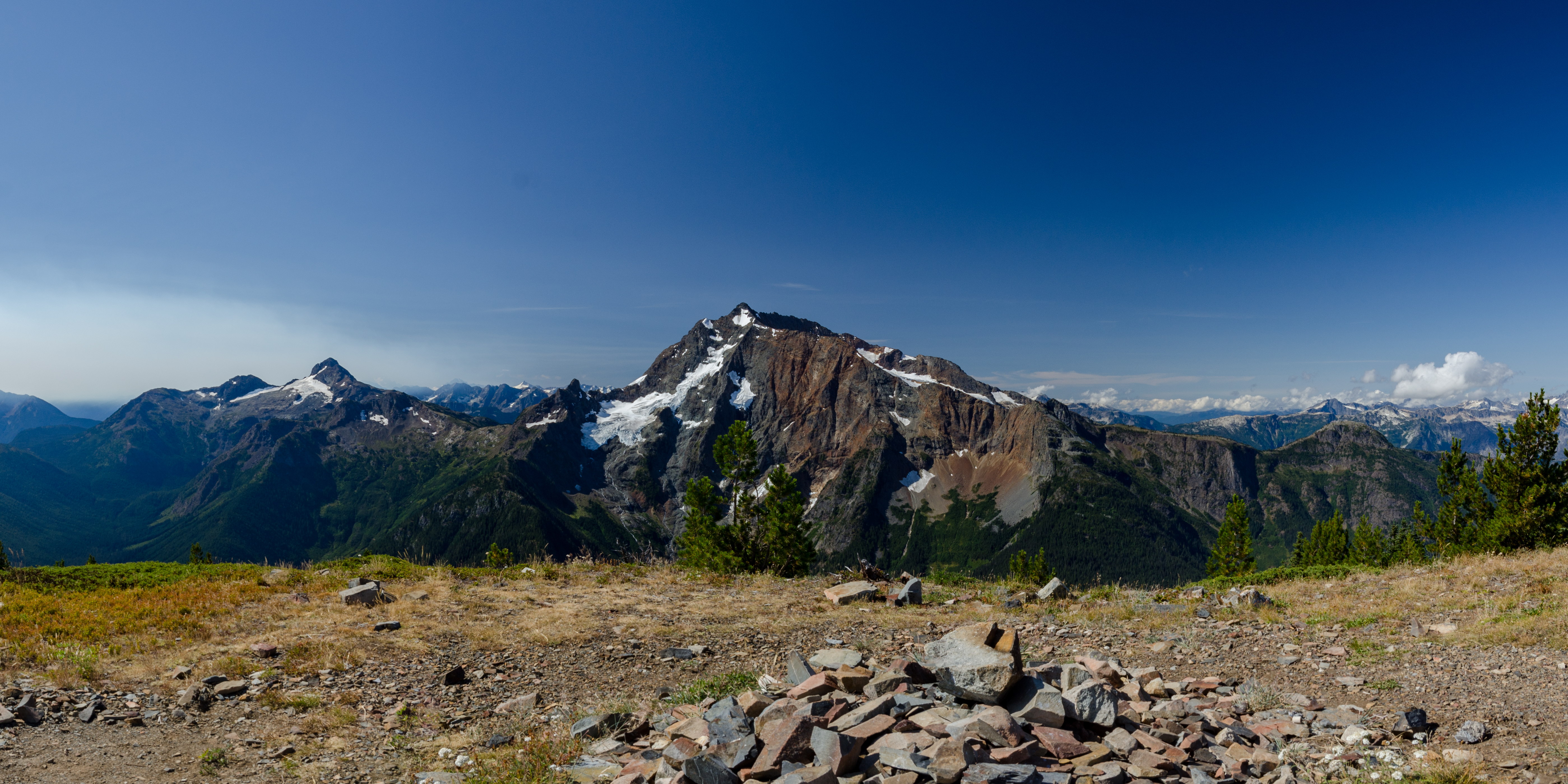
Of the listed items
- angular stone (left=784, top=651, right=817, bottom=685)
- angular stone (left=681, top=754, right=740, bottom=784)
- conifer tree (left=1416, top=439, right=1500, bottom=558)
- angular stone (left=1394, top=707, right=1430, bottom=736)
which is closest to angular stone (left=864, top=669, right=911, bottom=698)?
angular stone (left=784, top=651, right=817, bottom=685)

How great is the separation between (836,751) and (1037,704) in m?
3.59

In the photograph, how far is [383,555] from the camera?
2758cm

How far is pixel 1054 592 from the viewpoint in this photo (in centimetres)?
2186

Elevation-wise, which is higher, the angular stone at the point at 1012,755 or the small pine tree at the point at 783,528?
the angular stone at the point at 1012,755

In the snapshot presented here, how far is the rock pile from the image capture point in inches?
311

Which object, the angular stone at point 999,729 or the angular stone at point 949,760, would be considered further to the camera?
the angular stone at point 999,729

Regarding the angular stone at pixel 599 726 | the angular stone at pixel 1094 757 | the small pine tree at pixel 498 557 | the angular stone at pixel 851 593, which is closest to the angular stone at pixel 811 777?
the angular stone at pixel 1094 757

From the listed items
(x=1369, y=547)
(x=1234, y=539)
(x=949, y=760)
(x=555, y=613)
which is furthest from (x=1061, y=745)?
(x=1234, y=539)

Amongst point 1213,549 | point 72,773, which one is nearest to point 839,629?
point 72,773

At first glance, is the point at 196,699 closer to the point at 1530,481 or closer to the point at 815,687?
the point at 815,687

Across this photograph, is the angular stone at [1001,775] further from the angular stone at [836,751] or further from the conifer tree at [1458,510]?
the conifer tree at [1458,510]

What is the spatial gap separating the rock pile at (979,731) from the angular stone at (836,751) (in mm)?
19

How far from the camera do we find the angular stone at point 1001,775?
7.34 meters

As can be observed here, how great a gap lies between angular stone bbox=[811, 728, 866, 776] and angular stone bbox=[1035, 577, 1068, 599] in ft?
52.9
